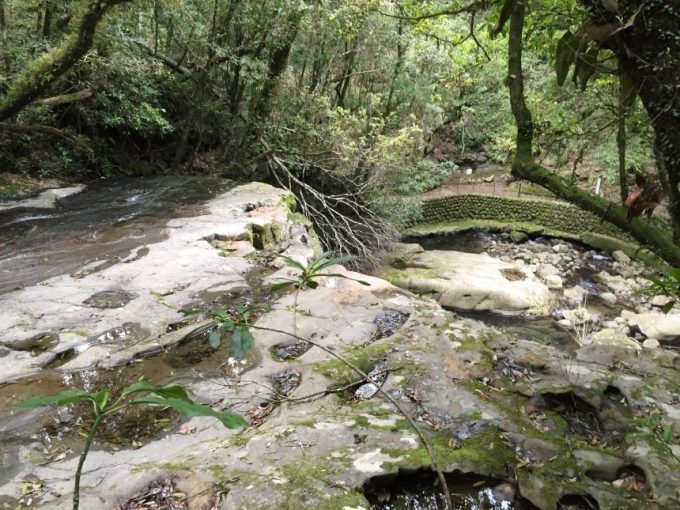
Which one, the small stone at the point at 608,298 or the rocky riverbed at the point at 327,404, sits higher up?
the rocky riverbed at the point at 327,404

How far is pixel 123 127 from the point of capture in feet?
39.3

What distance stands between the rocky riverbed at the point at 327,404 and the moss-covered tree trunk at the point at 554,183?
88 cm

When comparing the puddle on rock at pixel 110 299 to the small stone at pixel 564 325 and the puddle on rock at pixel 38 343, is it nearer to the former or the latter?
the puddle on rock at pixel 38 343

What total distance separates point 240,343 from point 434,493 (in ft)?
4.69

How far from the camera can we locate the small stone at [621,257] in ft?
47.9

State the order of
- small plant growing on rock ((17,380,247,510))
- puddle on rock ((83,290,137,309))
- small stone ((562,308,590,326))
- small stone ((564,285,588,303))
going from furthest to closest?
small stone ((564,285,588,303)) → small stone ((562,308,590,326)) → puddle on rock ((83,290,137,309)) → small plant growing on rock ((17,380,247,510))

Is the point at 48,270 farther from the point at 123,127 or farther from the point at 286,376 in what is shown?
the point at 123,127

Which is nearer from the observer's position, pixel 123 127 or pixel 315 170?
pixel 123 127

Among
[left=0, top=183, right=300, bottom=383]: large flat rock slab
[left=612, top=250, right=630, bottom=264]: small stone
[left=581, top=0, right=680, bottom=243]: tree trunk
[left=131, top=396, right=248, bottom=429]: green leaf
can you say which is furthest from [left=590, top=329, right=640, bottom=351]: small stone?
[left=131, top=396, right=248, bottom=429]: green leaf

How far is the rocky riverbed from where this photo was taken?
242 cm

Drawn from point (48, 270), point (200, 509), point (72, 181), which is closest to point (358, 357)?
point (200, 509)

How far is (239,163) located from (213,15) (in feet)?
12.6

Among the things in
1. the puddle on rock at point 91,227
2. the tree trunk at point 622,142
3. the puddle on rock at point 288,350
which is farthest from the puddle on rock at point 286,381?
the puddle on rock at point 91,227

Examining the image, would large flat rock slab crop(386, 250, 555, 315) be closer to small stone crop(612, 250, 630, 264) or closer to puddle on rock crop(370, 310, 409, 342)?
small stone crop(612, 250, 630, 264)
